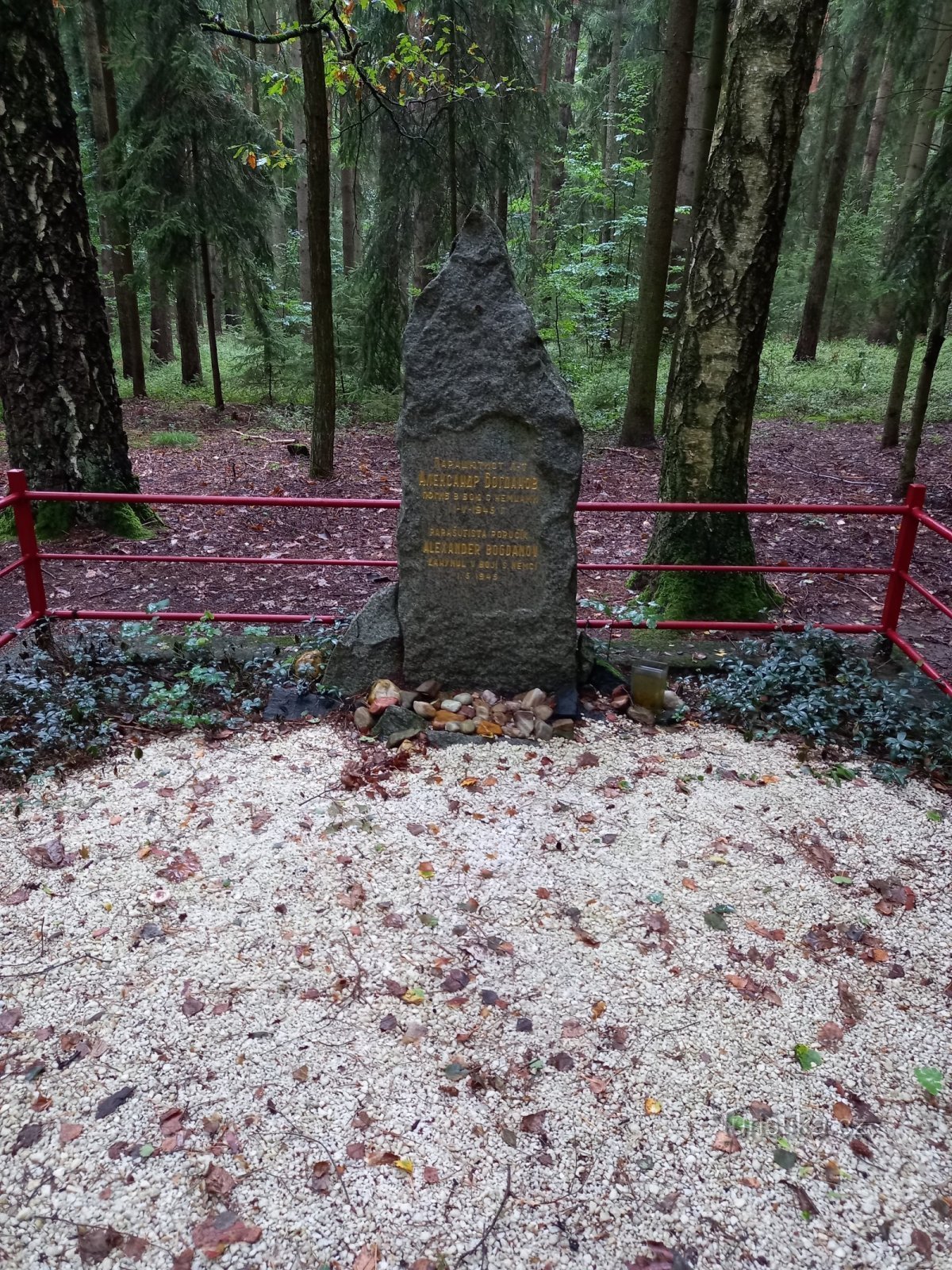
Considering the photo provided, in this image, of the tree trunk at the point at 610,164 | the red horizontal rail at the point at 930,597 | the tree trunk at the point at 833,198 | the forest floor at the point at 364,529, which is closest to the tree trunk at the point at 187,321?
the forest floor at the point at 364,529

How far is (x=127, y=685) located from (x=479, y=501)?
2.29 m

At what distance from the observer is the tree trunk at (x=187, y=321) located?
40.7 feet

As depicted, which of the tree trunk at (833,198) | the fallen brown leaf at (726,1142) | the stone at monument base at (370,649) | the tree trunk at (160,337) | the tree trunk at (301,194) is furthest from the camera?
the tree trunk at (160,337)

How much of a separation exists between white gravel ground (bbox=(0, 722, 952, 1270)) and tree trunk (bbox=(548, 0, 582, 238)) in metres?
19.3

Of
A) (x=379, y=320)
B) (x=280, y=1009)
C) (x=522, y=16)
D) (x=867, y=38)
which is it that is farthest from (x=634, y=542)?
(x=867, y=38)

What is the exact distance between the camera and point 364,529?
26.8 feet

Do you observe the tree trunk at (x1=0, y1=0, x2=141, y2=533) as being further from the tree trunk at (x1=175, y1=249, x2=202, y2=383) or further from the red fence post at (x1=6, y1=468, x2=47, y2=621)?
the tree trunk at (x1=175, y1=249, x2=202, y2=383)

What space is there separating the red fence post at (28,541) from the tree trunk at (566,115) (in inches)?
715

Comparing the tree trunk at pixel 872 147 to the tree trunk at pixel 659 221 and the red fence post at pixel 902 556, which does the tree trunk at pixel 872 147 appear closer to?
the tree trunk at pixel 659 221

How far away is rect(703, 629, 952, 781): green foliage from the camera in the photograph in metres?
4.11

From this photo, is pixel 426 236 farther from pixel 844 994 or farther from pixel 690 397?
pixel 844 994

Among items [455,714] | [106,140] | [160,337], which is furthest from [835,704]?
[160,337]

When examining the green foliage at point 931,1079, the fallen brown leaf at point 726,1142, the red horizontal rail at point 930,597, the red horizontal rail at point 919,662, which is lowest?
the fallen brown leaf at point 726,1142

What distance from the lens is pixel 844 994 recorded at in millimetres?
2826
